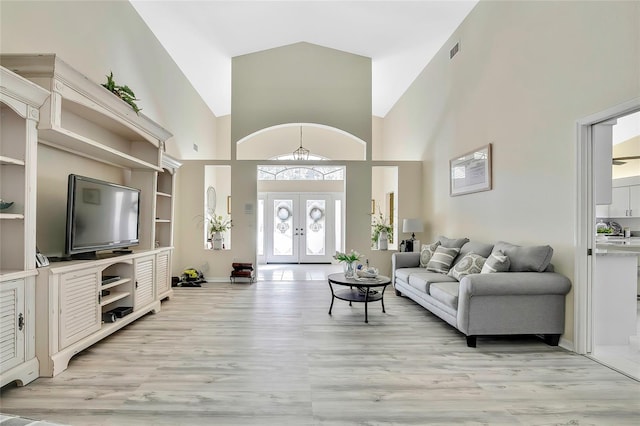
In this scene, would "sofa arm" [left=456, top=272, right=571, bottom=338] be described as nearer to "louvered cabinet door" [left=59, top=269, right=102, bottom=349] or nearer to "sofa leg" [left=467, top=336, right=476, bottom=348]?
"sofa leg" [left=467, top=336, right=476, bottom=348]

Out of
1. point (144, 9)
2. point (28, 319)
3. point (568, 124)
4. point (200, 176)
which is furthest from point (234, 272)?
point (568, 124)

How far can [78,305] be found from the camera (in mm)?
2807

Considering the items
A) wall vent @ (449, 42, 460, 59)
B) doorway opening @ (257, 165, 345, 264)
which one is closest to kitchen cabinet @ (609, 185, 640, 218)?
wall vent @ (449, 42, 460, 59)

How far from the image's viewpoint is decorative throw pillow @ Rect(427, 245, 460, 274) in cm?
436

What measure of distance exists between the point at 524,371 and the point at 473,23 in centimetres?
→ 432

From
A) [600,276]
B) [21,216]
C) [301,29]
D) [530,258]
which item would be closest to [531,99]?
[530,258]

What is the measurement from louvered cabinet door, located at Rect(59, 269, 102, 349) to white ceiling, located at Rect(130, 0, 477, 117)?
12.5ft

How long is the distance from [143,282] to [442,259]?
370 cm

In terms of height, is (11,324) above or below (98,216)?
below

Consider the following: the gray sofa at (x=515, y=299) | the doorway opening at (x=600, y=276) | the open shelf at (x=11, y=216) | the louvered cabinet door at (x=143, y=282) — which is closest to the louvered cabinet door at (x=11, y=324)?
the open shelf at (x=11, y=216)

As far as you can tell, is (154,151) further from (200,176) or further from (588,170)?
(588,170)

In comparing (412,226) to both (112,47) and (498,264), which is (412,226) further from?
(112,47)

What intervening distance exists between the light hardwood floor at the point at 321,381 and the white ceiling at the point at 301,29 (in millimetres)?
4272

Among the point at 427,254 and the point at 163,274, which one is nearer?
the point at 163,274
